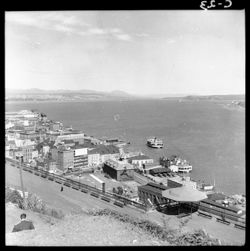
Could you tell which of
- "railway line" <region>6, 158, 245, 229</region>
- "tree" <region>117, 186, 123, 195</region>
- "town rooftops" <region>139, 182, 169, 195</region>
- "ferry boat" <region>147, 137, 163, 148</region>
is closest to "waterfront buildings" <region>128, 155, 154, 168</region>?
"ferry boat" <region>147, 137, 163, 148</region>

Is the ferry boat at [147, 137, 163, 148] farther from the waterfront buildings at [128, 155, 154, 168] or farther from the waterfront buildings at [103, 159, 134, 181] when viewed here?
the waterfront buildings at [103, 159, 134, 181]

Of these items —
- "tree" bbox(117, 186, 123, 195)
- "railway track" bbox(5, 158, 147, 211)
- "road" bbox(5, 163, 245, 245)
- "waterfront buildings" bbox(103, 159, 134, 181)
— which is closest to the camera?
"road" bbox(5, 163, 245, 245)

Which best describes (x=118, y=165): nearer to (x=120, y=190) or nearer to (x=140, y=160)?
(x=120, y=190)

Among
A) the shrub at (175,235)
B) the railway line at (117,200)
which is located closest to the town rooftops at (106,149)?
the railway line at (117,200)

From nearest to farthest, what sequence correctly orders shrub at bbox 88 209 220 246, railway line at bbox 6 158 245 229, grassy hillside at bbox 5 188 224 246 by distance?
grassy hillside at bbox 5 188 224 246 < shrub at bbox 88 209 220 246 < railway line at bbox 6 158 245 229
